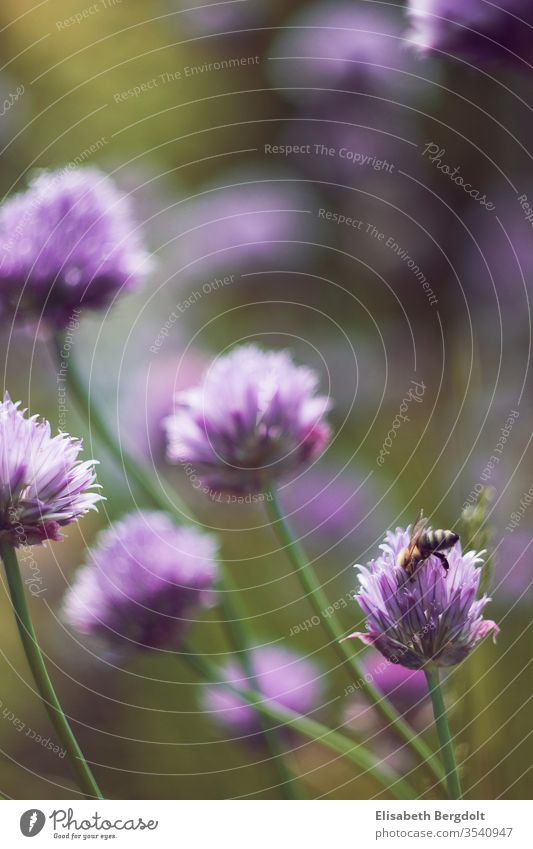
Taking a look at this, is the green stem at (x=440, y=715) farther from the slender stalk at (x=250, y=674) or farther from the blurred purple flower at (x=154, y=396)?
the blurred purple flower at (x=154, y=396)

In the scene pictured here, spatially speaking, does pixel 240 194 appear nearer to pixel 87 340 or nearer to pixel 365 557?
pixel 87 340

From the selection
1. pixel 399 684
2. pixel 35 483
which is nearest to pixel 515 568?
pixel 399 684

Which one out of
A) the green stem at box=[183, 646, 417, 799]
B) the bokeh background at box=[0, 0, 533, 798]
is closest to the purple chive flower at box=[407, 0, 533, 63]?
the bokeh background at box=[0, 0, 533, 798]

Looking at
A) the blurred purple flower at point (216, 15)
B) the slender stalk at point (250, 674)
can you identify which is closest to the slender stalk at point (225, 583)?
the slender stalk at point (250, 674)

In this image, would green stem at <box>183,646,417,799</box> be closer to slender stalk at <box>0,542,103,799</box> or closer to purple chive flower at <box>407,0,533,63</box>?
slender stalk at <box>0,542,103,799</box>

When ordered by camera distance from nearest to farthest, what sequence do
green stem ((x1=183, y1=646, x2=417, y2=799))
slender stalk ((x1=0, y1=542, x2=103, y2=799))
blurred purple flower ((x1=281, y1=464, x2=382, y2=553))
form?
slender stalk ((x1=0, y1=542, x2=103, y2=799)) < green stem ((x1=183, y1=646, x2=417, y2=799)) < blurred purple flower ((x1=281, y1=464, x2=382, y2=553))
